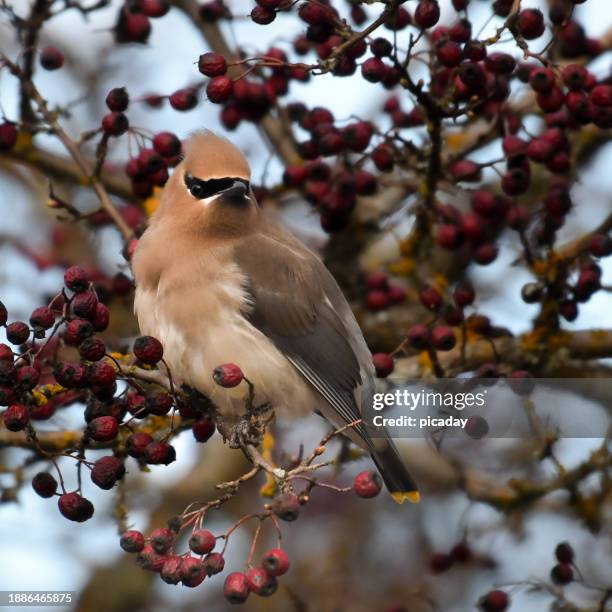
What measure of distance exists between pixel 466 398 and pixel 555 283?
64cm

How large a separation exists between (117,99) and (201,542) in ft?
5.22

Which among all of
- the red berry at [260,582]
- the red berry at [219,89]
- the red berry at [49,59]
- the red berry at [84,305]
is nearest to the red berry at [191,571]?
the red berry at [260,582]

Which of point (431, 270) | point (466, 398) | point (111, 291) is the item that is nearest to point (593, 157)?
point (431, 270)

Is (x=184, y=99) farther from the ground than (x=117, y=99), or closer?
farther from the ground

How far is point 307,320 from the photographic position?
4199mm

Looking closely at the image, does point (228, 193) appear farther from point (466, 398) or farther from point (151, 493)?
point (151, 493)

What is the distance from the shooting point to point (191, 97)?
4.07 meters

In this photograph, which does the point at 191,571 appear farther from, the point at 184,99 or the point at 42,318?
the point at 184,99

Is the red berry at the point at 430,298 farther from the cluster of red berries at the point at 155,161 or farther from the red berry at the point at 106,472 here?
the red berry at the point at 106,472

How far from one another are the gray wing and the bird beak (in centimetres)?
16

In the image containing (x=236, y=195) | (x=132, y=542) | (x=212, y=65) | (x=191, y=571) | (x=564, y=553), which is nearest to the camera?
(x=191, y=571)

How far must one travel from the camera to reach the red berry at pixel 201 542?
296 centimetres

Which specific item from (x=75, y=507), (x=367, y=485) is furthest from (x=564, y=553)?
(x=75, y=507)

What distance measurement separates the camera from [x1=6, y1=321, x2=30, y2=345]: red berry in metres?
2.91
